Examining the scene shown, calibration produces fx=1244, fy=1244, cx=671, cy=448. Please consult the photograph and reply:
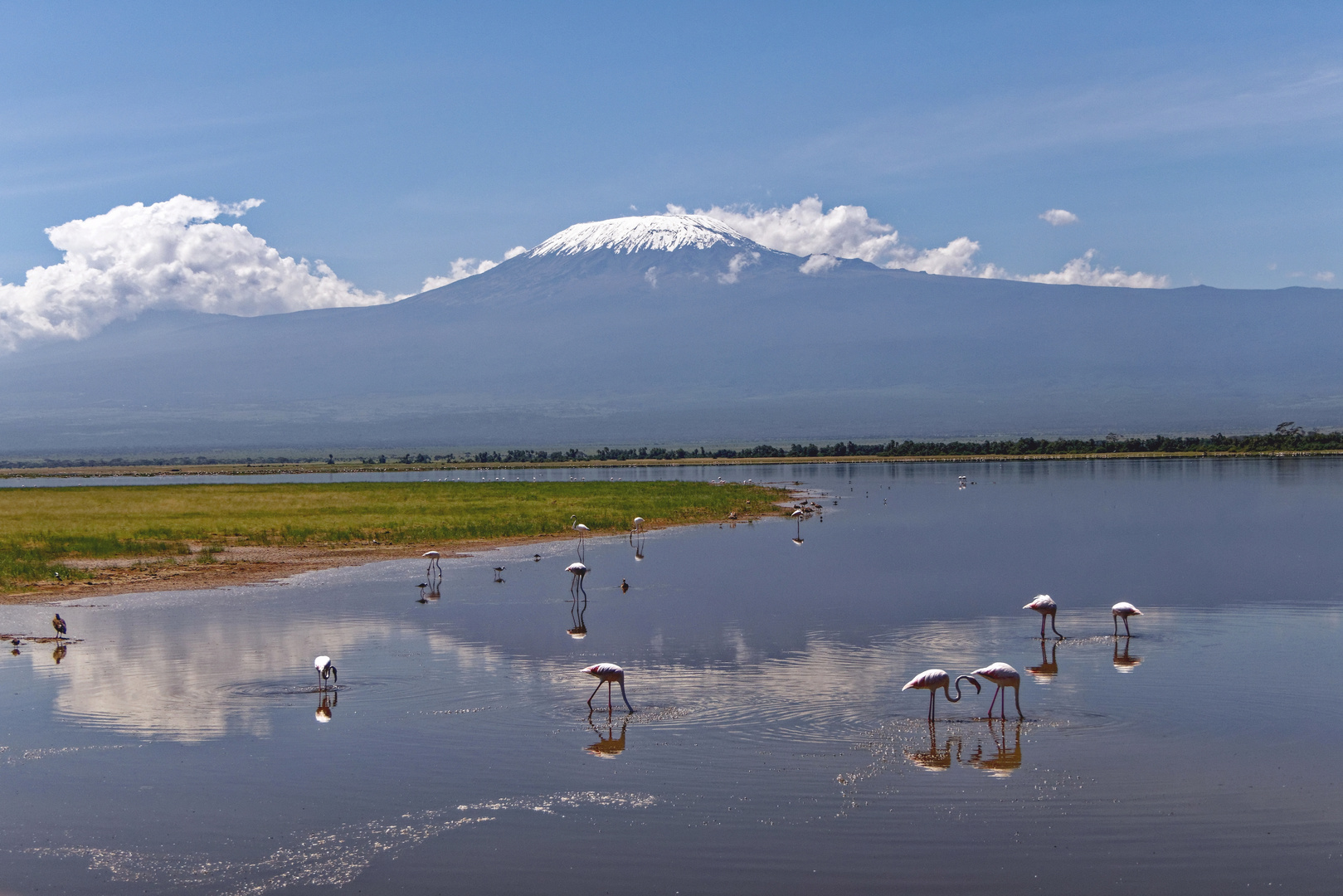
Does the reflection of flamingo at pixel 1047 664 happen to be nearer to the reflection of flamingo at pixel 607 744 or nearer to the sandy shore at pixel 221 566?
the reflection of flamingo at pixel 607 744

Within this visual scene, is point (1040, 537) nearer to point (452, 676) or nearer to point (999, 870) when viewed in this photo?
point (452, 676)

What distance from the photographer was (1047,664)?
1712 centimetres

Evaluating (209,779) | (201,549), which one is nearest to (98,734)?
(209,779)

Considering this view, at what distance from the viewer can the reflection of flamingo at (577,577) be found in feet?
80.1

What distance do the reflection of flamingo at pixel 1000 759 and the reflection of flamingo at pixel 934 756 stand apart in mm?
199

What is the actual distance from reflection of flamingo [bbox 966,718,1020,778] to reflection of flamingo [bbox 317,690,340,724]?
732 centimetres

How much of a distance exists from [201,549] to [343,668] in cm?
1930

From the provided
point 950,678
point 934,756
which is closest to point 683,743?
point 934,756

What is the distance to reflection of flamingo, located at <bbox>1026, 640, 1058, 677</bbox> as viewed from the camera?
54.3ft

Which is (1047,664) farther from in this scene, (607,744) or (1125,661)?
(607,744)

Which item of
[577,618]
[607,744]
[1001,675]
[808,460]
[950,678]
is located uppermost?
[808,460]

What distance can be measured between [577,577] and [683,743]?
44.6ft

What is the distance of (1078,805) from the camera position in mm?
11102

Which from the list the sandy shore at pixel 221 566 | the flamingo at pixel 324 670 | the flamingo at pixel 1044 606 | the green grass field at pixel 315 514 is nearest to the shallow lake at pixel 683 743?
the flamingo at pixel 324 670
